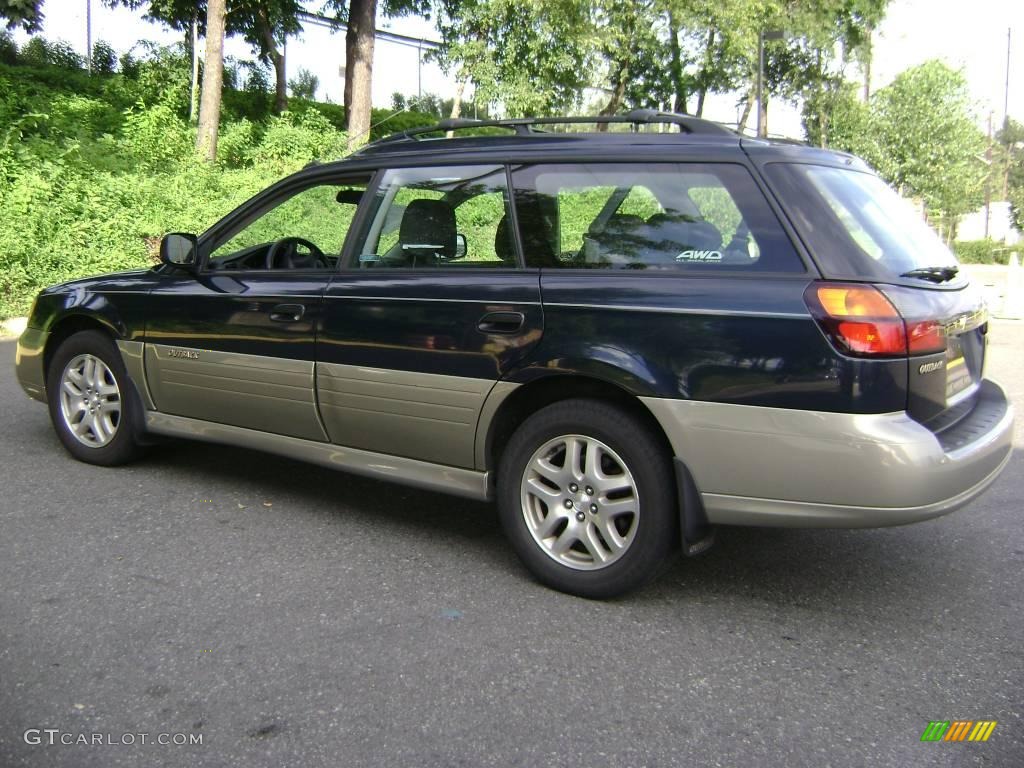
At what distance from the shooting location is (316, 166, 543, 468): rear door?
3.80m

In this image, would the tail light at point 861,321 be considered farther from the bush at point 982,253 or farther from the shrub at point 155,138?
the bush at point 982,253

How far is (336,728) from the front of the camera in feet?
8.84

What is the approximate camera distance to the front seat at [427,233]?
416cm

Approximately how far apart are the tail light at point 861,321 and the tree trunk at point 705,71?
90.8 feet

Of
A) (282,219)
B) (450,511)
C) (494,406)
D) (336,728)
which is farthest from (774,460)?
(282,219)

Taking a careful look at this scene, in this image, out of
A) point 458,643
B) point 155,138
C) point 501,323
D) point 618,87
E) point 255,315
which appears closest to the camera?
point 458,643

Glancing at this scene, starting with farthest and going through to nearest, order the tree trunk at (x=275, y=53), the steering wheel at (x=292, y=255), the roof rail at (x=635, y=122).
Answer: the tree trunk at (x=275, y=53) < the steering wheel at (x=292, y=255) < the roof rail at (x=635, y=122)

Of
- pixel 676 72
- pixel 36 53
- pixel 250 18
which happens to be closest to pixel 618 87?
pixel 676 72

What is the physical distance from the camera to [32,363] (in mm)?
5582

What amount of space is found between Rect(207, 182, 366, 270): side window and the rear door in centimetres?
32

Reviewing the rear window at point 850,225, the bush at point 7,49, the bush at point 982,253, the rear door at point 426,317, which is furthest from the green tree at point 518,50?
the bush at point 982,253

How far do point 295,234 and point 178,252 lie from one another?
2.01ft

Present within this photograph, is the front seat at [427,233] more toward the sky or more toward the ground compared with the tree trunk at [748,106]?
more toward the ground

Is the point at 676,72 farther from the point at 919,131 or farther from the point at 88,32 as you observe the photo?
the point at 88,32
